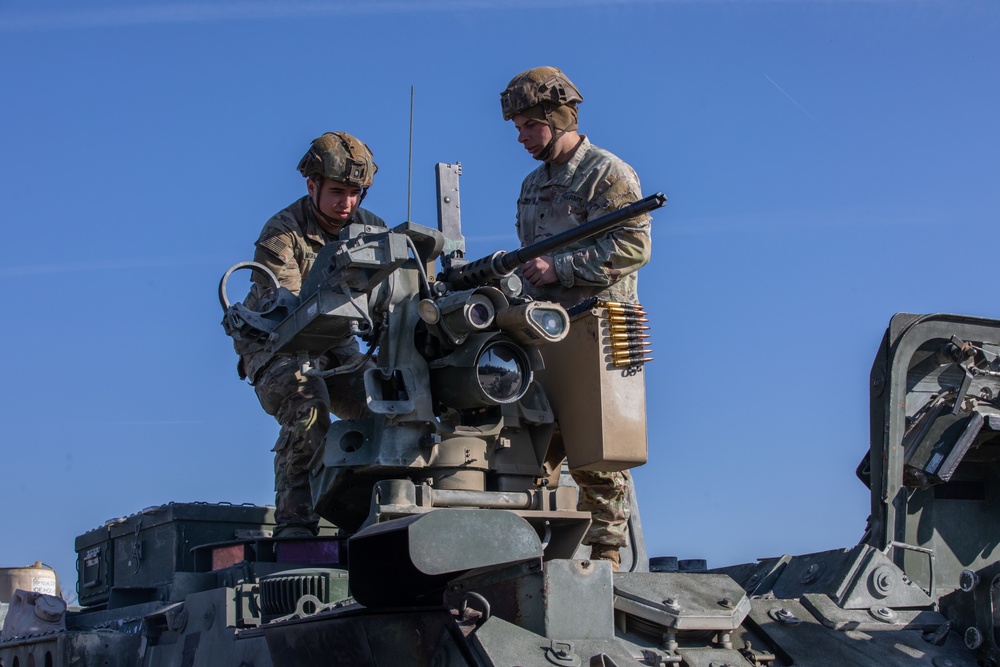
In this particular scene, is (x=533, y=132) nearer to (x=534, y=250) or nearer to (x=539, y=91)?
(x=539, y=91)

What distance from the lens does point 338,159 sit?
9.57 m

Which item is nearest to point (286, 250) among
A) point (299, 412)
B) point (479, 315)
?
point (299, 412)

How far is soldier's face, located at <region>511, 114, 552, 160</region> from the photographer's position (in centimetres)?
900

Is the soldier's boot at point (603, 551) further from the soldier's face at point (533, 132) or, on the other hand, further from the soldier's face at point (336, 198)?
the soldier's face at point (336, 198)

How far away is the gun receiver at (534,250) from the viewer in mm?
7406

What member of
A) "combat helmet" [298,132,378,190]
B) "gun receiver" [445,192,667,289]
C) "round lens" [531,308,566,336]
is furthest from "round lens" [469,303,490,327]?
"combat helmet" [298,132,378,190]

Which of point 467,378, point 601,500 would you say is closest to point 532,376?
point 467,378

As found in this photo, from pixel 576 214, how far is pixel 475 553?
347 cm

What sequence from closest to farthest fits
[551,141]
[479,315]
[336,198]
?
[479,315]
[551,141]
[336,198]

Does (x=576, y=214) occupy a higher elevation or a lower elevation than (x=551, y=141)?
lower

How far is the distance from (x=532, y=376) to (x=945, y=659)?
2.69 m

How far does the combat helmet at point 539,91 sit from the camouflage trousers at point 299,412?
1989mm

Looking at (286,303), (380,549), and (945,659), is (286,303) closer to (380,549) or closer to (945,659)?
(380,549)

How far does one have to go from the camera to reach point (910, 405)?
9875mm
